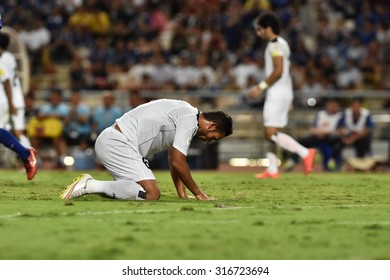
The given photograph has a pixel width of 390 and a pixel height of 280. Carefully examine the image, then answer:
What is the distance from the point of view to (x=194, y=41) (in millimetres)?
31312

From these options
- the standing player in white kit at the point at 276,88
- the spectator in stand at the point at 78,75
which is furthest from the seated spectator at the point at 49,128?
the standing player in white kit at the point at 276,88

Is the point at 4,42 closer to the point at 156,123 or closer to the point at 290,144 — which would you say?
the point at 290,144

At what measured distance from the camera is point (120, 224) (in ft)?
33.7

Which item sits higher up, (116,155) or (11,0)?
(11,0)

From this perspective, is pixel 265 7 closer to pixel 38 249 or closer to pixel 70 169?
pixel 70 169

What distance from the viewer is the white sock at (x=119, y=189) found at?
12.5 metres

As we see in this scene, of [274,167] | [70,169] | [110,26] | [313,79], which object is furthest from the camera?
[110,26]

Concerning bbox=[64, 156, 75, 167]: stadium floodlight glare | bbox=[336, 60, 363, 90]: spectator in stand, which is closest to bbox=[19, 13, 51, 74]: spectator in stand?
bbox=[64, 156, 75, 167]: stadium floodlight glare

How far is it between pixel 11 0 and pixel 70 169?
1159 cm

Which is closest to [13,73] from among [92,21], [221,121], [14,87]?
[14,87]

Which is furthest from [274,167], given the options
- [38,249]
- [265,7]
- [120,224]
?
[265,7]

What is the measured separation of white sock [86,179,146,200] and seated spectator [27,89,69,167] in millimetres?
11338

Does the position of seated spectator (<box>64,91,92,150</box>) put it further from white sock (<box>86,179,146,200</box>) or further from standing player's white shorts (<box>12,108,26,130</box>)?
white sock (<box>86,179,146,200</box>)

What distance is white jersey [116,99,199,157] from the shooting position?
40.5 feet
